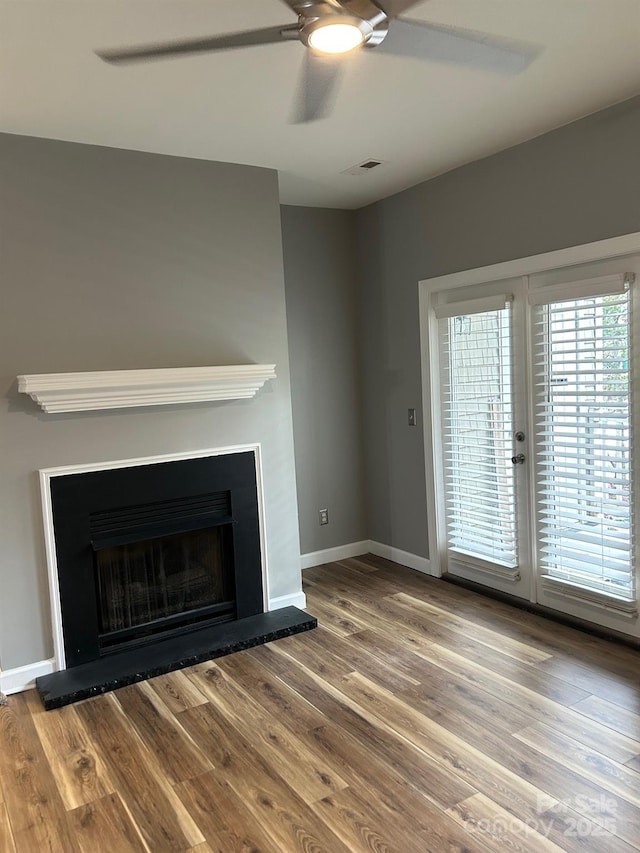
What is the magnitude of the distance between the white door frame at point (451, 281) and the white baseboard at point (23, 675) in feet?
7.85

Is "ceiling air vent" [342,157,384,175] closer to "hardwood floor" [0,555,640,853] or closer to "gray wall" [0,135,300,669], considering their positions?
"gray wall" [0,135,300,669]

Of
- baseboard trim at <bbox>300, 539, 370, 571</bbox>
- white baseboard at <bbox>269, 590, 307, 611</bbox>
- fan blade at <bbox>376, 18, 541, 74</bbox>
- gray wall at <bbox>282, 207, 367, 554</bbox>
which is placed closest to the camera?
fan blade at <bbox>376, 18, 541, 74</bbox>

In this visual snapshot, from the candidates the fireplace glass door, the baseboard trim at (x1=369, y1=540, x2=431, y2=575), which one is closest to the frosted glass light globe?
the fireplace glass door

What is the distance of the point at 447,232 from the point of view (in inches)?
158

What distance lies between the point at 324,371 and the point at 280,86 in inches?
92.1

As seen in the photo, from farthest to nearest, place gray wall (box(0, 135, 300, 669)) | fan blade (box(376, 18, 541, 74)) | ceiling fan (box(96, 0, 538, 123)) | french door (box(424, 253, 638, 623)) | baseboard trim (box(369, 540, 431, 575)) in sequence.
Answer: baseboard trim (box(369, 540, 431, 575))
french door (box(424, 253, 638, 623))
gray wall (box(0, 135, 300, 669))
fan blade (box(376, 18, 541, 74))
ceiling fan (box(96, 0, 538, 123))

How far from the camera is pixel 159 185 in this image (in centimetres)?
343

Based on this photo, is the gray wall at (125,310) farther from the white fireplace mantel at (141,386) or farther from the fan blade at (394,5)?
the fan blade at (394,5)

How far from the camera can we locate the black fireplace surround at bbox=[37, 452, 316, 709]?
3205 millimetres

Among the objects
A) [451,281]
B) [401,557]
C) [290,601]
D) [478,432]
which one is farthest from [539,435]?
[290,601]

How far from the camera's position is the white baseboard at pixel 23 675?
3.10 metres

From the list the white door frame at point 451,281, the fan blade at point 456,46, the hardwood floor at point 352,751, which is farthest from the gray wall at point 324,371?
the fan blade at point 456,46

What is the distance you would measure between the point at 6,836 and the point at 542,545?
2.77m

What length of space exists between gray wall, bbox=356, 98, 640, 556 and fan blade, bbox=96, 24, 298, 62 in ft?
5.80
